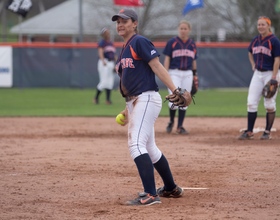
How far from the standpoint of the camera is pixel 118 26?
250 inches

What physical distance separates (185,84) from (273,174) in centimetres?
446

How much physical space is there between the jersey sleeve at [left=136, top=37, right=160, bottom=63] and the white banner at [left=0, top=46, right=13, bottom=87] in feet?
59.7

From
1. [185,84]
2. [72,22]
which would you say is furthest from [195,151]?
[72,22]

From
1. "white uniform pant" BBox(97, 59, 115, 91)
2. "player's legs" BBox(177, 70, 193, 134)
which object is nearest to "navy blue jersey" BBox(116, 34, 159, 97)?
"player's legs" BBox(177, 70, 193, 134)

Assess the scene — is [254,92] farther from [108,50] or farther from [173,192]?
[108,50]

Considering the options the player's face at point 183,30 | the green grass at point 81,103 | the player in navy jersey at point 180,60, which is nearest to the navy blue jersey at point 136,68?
the player's face at point 183,30

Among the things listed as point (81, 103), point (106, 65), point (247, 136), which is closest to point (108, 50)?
point (106, 65)

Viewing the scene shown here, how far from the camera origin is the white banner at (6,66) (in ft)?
78.3

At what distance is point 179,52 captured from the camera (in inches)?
473

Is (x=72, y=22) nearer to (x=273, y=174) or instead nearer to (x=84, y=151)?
(x=84, y=151)

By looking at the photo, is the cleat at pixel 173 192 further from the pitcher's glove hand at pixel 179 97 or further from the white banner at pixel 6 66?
the white banner at pixel 6 66

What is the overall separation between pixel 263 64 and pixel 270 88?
0.45 meters

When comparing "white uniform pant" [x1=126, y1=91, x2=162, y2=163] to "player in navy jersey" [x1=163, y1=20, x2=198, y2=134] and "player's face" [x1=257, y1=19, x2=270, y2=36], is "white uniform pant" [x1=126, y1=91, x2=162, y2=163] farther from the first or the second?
"player in navy jersey" [x1=163, y1=20, x2=198, y2=134]

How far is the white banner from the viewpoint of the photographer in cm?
2386
